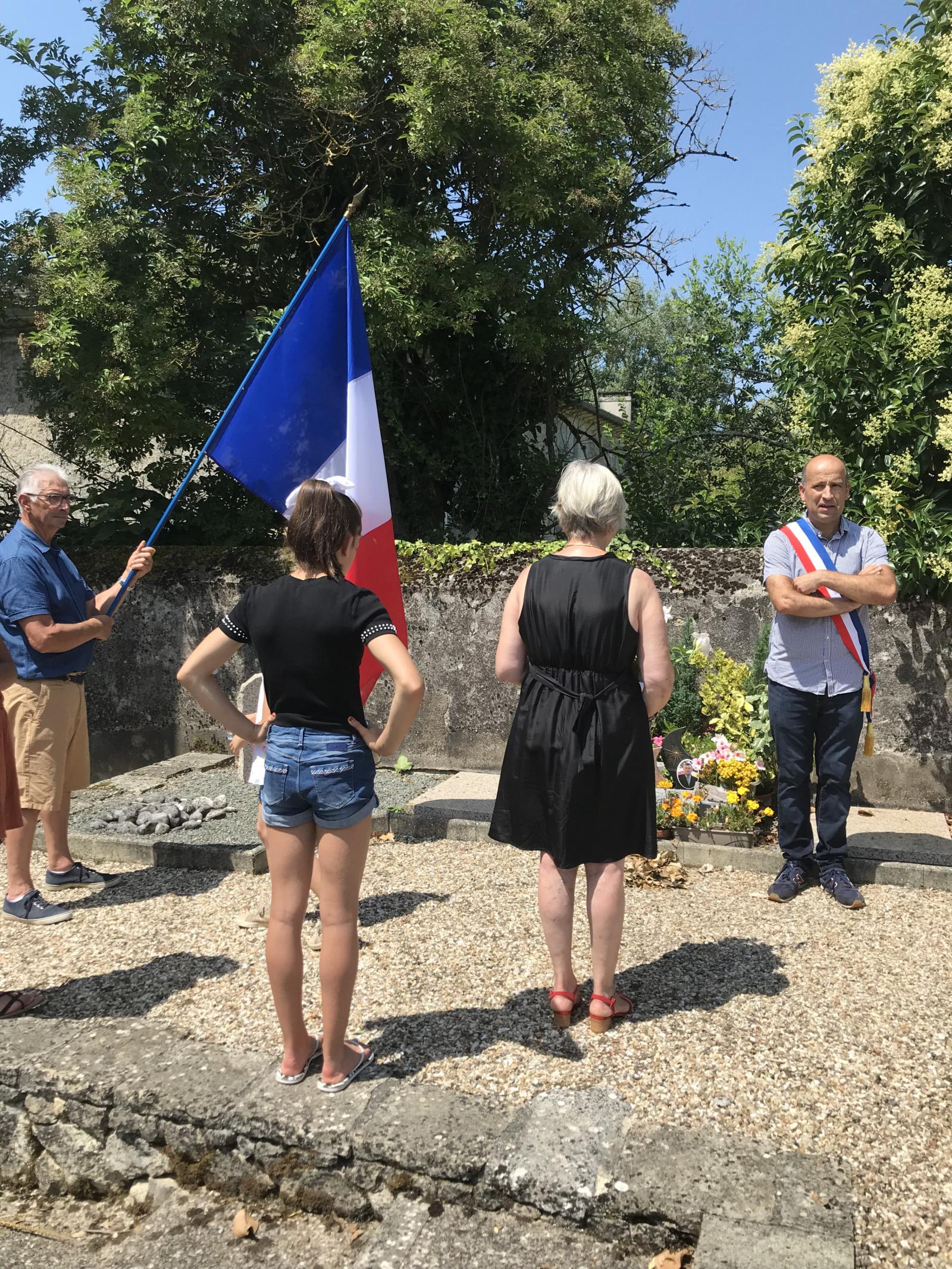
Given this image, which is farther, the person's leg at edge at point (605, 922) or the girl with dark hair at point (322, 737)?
the person's leg at edge at point (605, 922)

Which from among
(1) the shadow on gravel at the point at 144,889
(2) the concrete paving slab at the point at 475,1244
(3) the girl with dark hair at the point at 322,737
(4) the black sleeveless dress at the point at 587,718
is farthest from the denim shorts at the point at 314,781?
(1) the shadow on gravel at the point at 144,889

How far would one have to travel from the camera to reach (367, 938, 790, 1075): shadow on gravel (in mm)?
3137

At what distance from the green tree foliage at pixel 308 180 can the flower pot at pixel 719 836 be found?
199 inches

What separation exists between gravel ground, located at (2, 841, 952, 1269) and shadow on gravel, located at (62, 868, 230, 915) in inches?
0.6

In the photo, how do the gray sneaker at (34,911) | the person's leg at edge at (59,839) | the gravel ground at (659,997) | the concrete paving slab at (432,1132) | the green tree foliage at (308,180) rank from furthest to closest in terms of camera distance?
the green tree foliage at (308,180) → the person's leg at edge at (59,839) → the gray sneaker at (34,911) → the gravel ground at (659,997) → the concrete paving slab at (432,1132)

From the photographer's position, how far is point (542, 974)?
3717 mm

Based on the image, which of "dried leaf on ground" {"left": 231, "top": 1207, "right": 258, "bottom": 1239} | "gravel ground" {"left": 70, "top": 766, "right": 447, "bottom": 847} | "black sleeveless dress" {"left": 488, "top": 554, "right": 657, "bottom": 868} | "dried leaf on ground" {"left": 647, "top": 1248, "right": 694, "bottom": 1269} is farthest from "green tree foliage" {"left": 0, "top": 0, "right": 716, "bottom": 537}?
"dried leaf on ground" {"left": 647, "top": 1248, "right": 694, "bottom": 1269}

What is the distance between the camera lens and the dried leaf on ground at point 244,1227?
260 centimetres

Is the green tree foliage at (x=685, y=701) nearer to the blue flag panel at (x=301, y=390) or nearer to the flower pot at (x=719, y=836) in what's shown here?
the flower pot at (x=719, y=836)

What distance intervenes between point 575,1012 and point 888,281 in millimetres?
4841

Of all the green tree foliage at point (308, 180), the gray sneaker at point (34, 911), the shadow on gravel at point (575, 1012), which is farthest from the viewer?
the green tree foliage at point (308, 180)

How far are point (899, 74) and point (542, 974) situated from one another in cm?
547

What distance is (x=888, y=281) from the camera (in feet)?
19.3

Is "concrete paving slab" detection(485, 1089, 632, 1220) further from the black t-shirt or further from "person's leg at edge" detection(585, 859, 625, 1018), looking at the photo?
the black t-shirt
